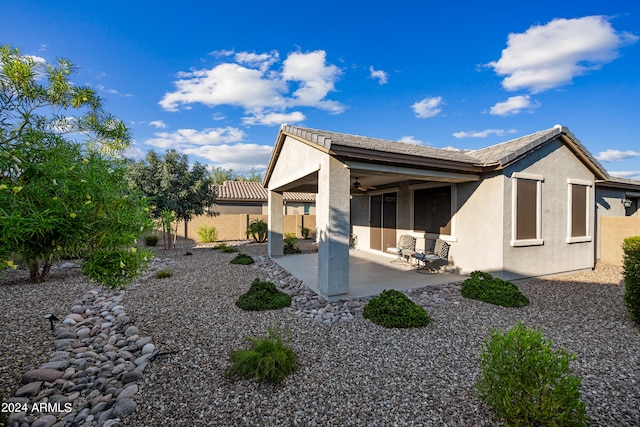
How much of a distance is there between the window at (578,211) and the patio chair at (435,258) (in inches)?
149

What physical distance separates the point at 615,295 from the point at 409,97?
36.3 feet

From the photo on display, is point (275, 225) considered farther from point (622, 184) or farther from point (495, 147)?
point (622, 184)

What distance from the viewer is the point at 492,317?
523cm

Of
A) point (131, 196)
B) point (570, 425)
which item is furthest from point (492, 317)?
point (131, 196)

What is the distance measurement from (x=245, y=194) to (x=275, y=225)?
13.9 metres

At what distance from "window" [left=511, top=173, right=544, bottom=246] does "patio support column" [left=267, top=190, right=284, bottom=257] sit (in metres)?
8.12

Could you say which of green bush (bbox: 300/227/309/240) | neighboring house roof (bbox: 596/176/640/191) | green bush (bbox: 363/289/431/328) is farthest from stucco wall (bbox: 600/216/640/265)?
green bush (bbox: 300/227/309/240)

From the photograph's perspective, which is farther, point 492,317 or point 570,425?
point 492,317

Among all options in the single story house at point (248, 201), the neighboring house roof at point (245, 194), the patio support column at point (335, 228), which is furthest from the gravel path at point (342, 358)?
the single story house at point (248, 201)

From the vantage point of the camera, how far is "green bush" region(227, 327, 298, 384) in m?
3.23

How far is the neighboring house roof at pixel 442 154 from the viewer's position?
6.02m

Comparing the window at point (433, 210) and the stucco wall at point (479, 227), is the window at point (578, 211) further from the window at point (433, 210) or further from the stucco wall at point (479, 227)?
the window at point (433, 210)

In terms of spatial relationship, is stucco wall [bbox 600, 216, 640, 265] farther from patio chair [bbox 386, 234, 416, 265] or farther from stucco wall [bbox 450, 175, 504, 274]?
patio chair [bbox 386, 234, 416, 265]

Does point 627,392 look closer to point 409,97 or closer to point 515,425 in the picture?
point 515,425
